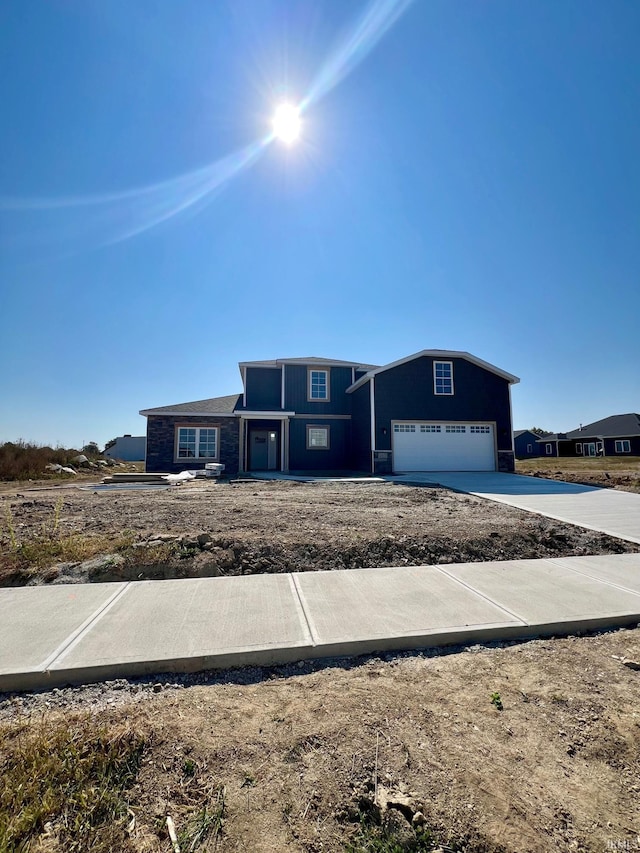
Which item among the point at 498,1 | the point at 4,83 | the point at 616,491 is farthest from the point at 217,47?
the point at 616,491

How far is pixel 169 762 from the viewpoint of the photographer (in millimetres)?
1705

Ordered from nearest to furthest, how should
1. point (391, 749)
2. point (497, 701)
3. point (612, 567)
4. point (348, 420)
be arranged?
1. point (391, 749)
2. point (497, 701)
3. point (612, 567)
4. point (348, 420)

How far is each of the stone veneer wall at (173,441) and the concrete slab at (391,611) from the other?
14.4m

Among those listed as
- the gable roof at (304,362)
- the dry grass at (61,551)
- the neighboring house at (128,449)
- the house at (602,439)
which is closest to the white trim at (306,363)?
the gable roof at (304,362)

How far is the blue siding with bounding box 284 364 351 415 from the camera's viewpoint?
1934 centimetres

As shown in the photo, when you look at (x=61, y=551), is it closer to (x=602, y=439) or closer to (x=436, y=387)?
(x=436, y=387)

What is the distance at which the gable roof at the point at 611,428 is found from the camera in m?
39.5

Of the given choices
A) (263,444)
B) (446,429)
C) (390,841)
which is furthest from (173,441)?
(390,841)

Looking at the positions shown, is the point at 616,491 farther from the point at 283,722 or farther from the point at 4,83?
the point at 4,83

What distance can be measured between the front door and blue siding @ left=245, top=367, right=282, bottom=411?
146 cm

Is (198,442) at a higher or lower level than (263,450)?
higher

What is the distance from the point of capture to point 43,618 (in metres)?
3.05

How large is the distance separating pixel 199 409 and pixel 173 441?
1963mm

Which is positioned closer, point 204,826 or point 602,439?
point 204,826
